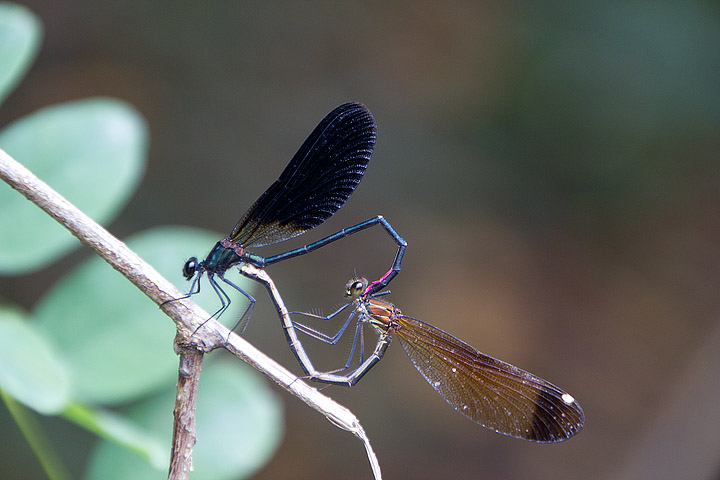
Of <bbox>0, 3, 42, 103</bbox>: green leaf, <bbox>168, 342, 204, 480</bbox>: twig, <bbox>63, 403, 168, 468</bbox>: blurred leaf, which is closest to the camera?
<bbox>168, 342, 204, 480</bbox>: twig

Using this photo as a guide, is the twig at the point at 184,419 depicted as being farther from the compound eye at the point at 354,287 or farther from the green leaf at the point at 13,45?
the green leaf at the point at 13,45

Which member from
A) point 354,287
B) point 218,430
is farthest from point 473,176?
point 218,430

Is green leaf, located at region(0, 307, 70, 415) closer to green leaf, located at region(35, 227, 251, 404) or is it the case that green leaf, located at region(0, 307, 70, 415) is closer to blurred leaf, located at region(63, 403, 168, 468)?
blurred leaf, located at region(63, 403, 168, 468)

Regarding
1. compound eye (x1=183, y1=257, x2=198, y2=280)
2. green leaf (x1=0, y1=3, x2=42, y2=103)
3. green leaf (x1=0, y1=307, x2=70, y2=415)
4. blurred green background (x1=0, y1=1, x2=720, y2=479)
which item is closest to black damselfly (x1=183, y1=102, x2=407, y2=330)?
compound eye (x1=183, y1=257, x2=198, y2=280)

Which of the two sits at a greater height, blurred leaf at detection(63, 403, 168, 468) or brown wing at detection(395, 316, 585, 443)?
brown wing at detection(395, 316, 585, 443)

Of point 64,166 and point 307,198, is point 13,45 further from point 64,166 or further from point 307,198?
point 307,198

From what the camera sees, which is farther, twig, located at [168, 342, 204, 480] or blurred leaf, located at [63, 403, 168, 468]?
blurred leaf, located at [63, 403, 168, 468]

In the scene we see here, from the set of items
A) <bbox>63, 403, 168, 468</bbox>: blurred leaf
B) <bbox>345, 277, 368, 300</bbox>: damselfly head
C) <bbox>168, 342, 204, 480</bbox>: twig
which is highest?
<bbox>345, 277, 368, 300</bbox>: damselfly head

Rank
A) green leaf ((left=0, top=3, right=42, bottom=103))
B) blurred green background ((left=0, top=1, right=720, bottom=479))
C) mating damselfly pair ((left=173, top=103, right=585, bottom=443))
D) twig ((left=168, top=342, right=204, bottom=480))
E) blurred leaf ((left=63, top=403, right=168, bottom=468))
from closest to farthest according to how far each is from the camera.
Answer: twig ((left=168, top=342, right=204, bottom=480)) → blurred leaf ((left=63, top=403, right=168, bottom=468)) → green leaf ((left=0, top=3, right=42, bottom=103)) → mating damselfly pair ((left=173, top=103, right=585, bottom=443)) → blurred green background ((left=0, top=1, right=720, bottom=479))
